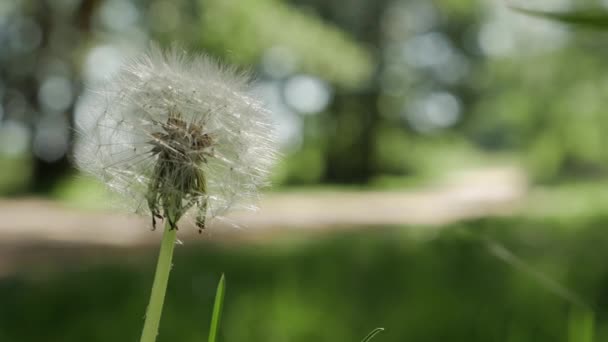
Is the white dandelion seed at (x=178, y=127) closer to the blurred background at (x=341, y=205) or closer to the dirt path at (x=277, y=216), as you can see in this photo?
the blurred background at (x=341, y=205)

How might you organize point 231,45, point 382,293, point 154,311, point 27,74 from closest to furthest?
1. point 154,311
2. point 382,293
3. point 231,45
4. point 27,74

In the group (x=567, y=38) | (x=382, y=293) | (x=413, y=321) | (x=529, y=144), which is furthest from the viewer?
(x=529, y=144)

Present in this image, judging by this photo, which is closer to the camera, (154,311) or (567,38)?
(154,311)

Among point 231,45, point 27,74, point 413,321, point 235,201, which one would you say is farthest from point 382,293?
point 27,74

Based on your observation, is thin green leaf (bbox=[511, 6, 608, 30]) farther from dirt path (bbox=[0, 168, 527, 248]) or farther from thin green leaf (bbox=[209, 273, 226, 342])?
dirt path (bbox=[0, 168, 527, 248])

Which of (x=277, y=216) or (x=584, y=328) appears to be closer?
(x=584, y=328)

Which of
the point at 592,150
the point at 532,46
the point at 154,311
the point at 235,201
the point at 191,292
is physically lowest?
the point at 154,311

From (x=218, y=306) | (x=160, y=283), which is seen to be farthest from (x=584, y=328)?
(x=160, y=283)

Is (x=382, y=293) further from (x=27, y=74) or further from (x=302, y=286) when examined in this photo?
(x=27, y=74)

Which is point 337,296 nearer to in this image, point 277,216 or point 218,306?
point 218,306
